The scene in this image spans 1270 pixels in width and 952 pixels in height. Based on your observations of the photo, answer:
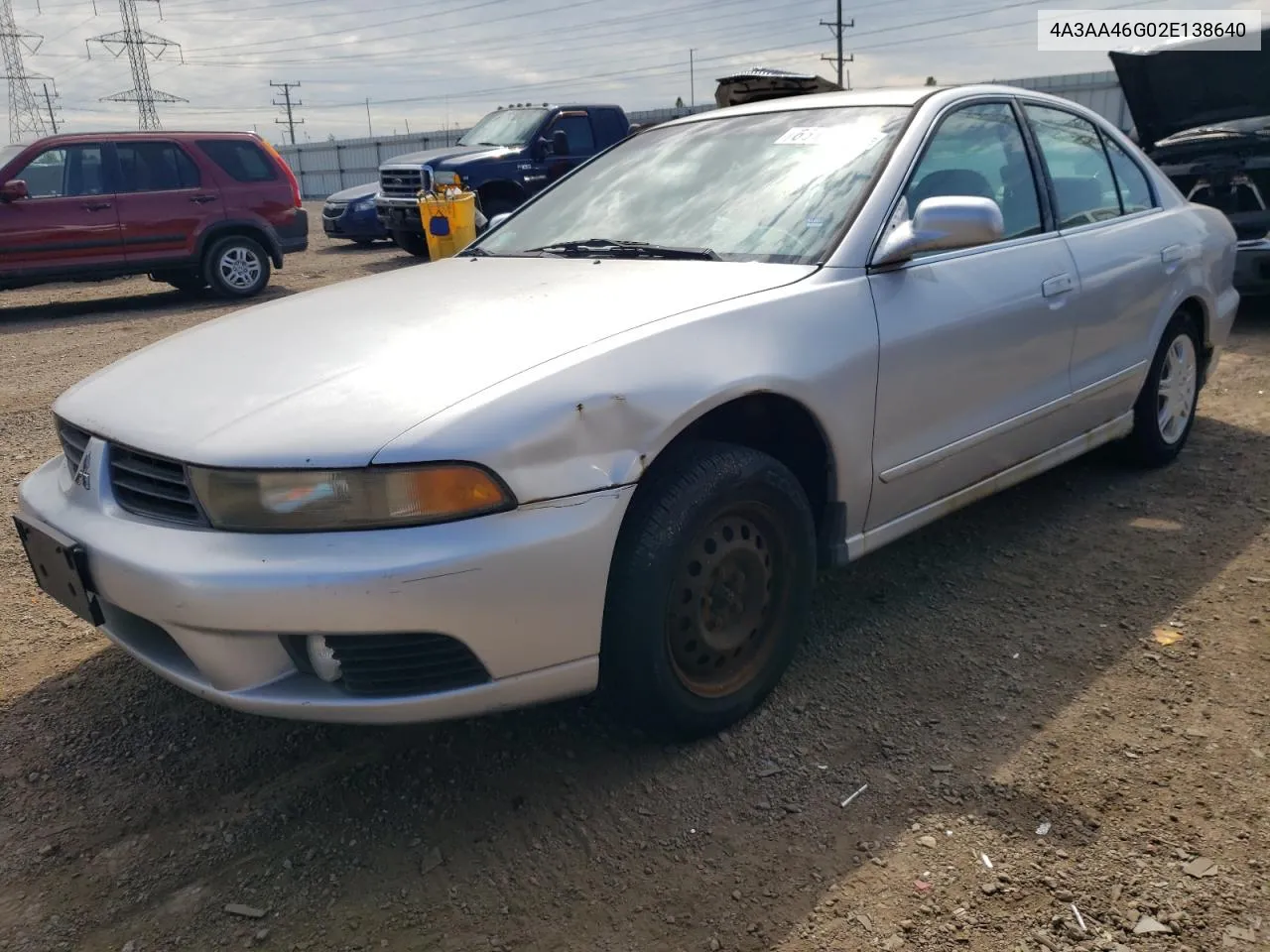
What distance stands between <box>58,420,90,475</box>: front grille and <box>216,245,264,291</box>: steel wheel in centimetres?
900

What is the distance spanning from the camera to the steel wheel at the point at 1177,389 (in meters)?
4.29

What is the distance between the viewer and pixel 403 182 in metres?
13.8

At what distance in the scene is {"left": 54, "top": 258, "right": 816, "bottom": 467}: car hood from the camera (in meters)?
2.11

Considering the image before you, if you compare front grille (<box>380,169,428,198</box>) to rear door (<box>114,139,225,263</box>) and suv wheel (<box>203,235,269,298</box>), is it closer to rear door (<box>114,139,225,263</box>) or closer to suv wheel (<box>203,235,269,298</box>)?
suv wheel (<box>203,235,269,298</box>)

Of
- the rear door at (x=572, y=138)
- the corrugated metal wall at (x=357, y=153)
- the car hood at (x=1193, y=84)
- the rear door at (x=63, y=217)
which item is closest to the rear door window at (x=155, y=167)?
the rear door at (x=63, y=217)

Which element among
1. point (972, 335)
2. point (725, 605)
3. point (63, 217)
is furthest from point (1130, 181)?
point (63, 217)

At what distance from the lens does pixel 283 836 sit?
7.53ft

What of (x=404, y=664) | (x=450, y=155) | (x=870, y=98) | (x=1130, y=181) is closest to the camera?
(x=404, y=664)

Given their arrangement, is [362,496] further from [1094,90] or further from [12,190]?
[1094,90]

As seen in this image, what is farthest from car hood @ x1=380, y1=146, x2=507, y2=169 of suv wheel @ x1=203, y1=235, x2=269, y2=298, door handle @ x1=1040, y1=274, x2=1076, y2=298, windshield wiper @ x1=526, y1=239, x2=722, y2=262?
door handle @ x1=1040, y1=274, x2=1076, y2=298

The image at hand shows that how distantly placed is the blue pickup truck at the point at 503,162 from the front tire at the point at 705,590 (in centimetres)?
1123

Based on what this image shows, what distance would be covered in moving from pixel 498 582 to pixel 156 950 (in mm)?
938

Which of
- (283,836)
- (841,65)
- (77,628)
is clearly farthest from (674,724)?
(841,65)

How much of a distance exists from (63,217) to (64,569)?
934 centimetres
